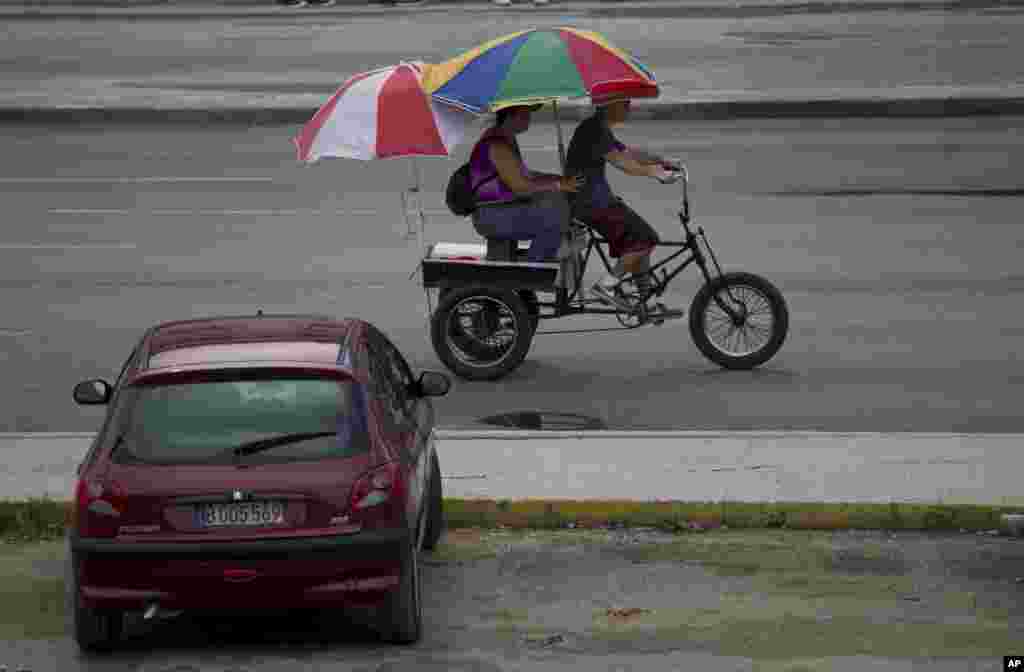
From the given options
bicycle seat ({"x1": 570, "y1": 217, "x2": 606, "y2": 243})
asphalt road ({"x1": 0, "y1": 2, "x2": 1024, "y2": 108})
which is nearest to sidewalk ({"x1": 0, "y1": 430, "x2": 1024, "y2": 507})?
bicycle seat ({"x1": 570, "y1": 217, "x2": 606, "y2": 243})

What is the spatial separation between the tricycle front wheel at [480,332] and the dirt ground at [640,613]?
3600mm

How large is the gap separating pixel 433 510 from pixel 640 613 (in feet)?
4.62

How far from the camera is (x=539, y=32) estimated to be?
13.5 metres

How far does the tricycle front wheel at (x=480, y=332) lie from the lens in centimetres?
1377

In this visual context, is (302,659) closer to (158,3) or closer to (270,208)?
(270,208)

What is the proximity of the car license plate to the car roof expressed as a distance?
0.68m

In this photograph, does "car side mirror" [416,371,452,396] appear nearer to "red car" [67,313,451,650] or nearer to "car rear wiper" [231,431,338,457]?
"red car" [67,313,451,650]

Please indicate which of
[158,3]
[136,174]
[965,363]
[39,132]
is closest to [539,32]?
[965,363]

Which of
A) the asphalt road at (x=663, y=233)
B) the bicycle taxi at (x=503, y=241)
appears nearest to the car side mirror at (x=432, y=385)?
the asphalt road at (x=663, y=233)

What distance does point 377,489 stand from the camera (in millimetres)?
8164

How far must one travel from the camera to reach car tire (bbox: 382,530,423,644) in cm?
824

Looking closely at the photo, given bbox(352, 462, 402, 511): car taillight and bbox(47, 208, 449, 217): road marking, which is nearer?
bbox(352, 462, 402, 511): car taillight

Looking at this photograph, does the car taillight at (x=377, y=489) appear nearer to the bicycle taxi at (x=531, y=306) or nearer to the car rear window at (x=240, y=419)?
the car rear window at (x=240, y=419)

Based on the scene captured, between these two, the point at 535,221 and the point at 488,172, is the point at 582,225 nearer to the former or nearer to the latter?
the point at 535,221
